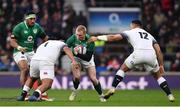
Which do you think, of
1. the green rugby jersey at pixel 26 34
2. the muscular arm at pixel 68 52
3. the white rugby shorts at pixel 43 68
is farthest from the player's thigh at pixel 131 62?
the green rugby jersey at pixel 26 34

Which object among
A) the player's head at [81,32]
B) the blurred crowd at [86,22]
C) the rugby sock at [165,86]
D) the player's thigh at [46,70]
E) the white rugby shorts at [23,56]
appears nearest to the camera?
the player's thigh at [46,70]

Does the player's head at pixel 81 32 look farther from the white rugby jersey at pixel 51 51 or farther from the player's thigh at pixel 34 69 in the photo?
the player's thigh at pixel 34 69

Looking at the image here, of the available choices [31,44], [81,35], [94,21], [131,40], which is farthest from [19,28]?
[94,21]

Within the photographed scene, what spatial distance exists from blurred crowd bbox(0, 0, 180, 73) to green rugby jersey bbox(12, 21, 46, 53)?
8.68m

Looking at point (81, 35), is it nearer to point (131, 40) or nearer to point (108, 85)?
point (131, 40)

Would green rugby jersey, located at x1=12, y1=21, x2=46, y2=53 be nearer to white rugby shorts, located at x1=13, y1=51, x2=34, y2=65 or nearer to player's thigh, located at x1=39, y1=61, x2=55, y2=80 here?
white rugby shorts, located at x1=13, y1=51, x2=34, y2=65

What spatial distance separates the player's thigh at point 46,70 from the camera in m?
19.3

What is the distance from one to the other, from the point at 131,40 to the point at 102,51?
41.3 ft

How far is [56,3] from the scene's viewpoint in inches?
1337

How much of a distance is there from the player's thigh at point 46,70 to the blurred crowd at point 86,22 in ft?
35.3

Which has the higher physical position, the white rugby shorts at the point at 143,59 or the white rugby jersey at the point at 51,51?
the white rugby jersey at the point at 51,51

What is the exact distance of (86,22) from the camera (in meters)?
32.9

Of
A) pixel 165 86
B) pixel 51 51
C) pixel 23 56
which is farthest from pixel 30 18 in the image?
pixel 165 86

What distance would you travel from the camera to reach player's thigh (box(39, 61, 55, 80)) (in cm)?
1933
